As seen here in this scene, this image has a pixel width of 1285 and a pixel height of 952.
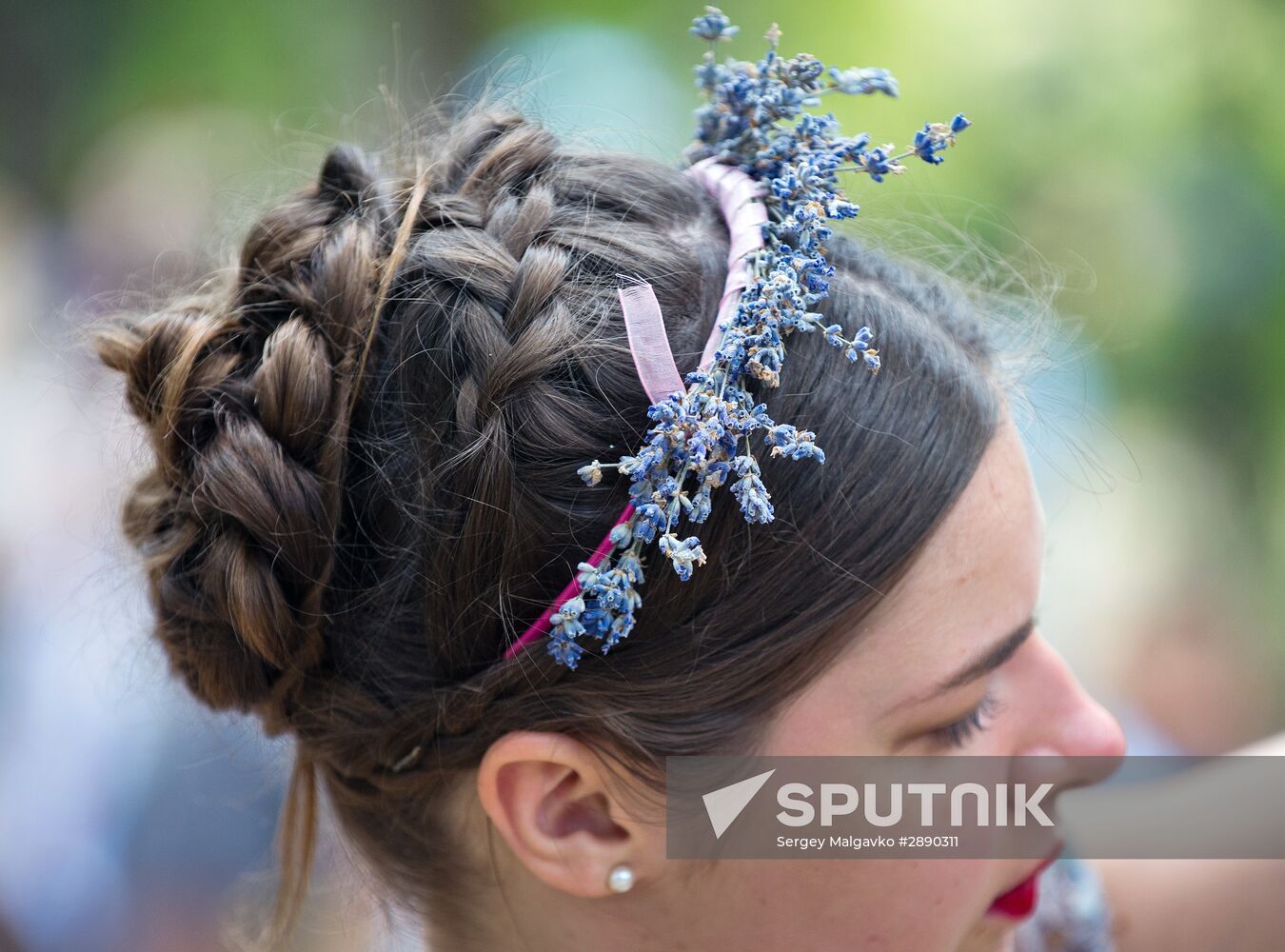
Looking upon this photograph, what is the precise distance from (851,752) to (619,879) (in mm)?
305

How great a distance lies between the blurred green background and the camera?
10.2 feet

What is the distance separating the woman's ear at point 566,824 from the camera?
117 cm

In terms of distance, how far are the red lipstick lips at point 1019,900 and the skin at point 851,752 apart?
0.12 meters

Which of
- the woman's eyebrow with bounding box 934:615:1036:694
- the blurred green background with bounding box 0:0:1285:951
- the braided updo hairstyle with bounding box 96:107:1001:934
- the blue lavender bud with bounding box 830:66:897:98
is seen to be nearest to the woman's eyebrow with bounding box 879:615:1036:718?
the woman's eyebrow with bounding box 934:615:1036:694

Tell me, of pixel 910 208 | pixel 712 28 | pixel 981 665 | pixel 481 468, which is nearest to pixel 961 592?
pixel 981 665

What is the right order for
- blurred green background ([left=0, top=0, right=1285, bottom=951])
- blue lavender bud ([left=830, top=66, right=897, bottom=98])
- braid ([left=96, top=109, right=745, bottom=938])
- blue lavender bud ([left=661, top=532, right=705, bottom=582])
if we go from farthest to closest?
blurred green background ([left=0, top=0, right=1285, bottom=951])
blue lavender bud ([left=830, top=66, right=897, bottom=98])
braid ([left=96, top=109, right=745, bottom=938])
blue lavender bud ([left=661, top=532, right=705, bottom=582])

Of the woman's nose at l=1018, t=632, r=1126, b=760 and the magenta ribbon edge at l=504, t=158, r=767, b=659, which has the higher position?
the magenta ribbon edge at l=504, t=158, r=767, b=659

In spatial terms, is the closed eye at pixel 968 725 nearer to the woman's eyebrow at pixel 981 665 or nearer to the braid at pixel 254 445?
the woman's eyebrow at pixel 981 665

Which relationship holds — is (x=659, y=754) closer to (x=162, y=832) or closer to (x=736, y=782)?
(x=736, y=782)

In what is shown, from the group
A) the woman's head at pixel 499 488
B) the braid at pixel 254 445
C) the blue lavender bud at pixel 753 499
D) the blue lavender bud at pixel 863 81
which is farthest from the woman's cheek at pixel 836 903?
the blue lavender bud at pixel 863 81

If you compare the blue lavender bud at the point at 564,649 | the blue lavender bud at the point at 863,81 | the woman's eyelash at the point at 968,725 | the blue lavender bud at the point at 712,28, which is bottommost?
the woman's eyelash at the point at 968,725

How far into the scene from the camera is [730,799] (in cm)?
115

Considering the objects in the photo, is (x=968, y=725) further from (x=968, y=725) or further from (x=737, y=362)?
(x=737, y=362)

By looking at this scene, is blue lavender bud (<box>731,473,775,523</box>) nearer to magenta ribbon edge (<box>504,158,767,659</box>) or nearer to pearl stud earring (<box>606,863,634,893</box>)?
magenta ribbon edge (<box>504,158,767,659</box>)
